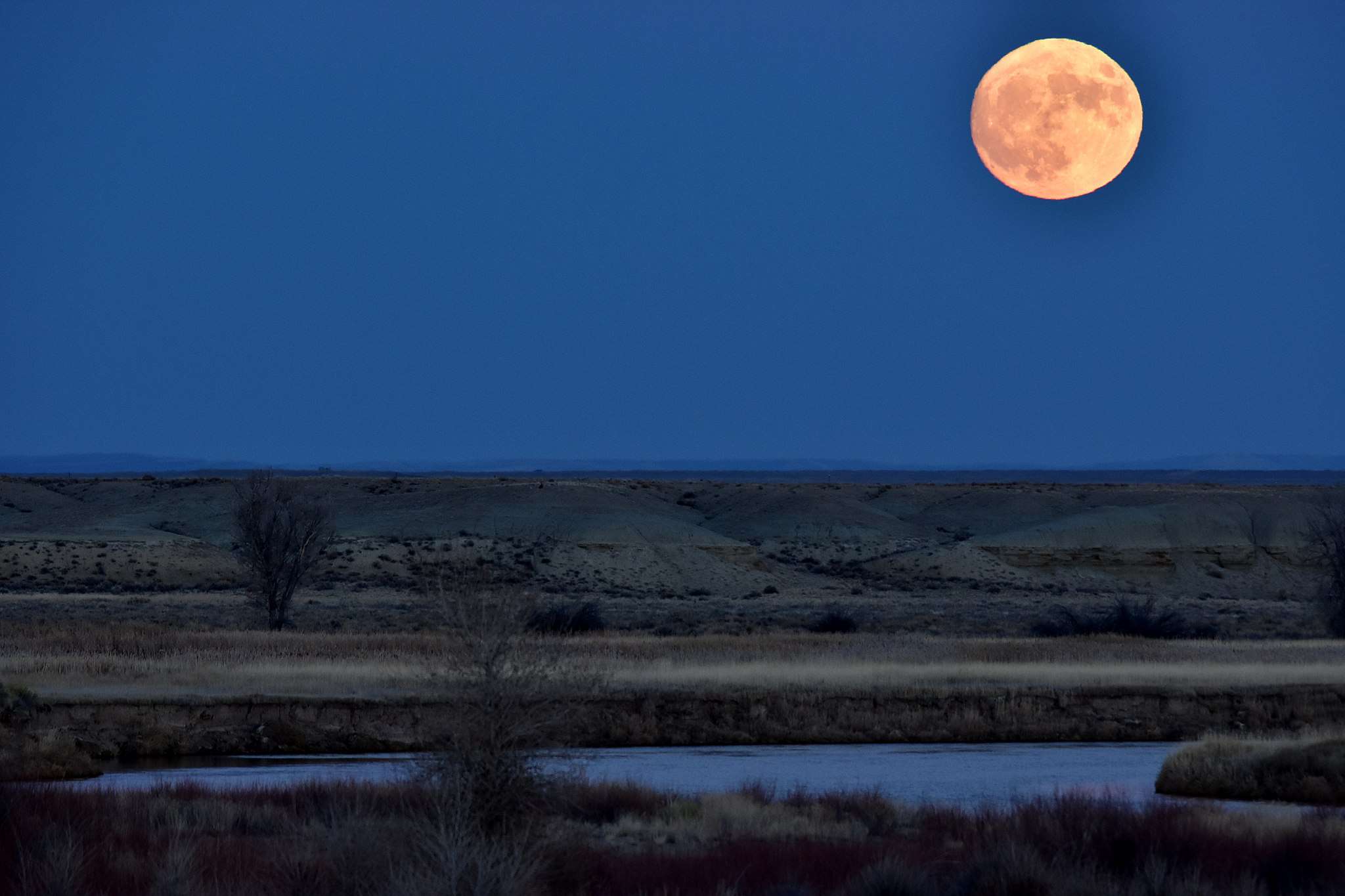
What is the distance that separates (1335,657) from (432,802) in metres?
28.0

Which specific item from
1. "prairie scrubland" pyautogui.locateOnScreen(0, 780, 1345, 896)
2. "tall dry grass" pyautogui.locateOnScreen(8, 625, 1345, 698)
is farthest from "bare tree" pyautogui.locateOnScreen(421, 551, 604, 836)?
"tall dry grass" pyautogui.locateOnScreen(8, 625, 1345, 698)

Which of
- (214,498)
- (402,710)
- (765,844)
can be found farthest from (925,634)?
(214,498)

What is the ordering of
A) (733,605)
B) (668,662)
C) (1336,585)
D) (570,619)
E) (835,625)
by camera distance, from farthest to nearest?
(733,605)
(835,625)
(1336,585)
(570,619)
(668,662)

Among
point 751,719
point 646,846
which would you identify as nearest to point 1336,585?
point 751,719

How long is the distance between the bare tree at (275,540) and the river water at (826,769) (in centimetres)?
2033

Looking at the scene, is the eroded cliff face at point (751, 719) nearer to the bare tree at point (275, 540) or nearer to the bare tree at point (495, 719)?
the bare tree at point (495, 719)

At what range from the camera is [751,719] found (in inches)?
1095

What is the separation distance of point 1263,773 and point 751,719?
374 inches

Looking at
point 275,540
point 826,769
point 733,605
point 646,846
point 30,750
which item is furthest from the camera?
point 733,605

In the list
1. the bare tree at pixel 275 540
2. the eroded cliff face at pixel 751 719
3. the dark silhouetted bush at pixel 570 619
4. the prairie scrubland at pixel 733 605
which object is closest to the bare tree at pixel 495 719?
the prairie scrubland at pixel 733 605

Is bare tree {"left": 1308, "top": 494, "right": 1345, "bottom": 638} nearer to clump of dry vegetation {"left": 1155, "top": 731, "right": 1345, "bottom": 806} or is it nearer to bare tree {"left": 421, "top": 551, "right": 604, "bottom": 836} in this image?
clump of dry vegetation {"left": 1155, "top": 731, "right": 1345, "bottom": 806}

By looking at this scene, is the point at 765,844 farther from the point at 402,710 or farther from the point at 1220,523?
the point at 1220,523

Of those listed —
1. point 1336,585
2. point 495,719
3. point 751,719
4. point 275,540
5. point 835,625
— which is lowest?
point 835,625

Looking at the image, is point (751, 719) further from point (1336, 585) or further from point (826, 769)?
point (1336, 585)
